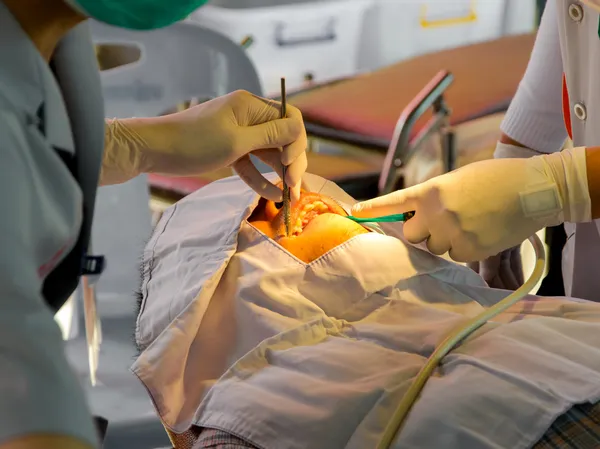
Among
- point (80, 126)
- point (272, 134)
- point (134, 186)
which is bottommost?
point (134, 186)

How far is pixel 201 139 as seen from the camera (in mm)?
1266

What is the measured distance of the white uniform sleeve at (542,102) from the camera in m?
1.64

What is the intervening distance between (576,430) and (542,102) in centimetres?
93

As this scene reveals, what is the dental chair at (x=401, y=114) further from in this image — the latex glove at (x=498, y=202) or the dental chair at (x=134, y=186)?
the latex glove at (x=498, y=202)

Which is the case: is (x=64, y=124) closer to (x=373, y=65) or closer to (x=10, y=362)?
(x=10, y=362)

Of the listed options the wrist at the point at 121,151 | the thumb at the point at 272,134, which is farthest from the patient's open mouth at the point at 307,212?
the wrist at the point at 121,151

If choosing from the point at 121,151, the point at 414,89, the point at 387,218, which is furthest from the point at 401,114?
the point at 121,151

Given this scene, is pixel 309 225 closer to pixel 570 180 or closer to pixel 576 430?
pixel 570 180

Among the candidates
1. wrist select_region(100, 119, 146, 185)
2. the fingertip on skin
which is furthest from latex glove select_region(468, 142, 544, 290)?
wrist select_region(100, 119, 146, 185)

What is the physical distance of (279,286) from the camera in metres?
1.24

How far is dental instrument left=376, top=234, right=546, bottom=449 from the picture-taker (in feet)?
3.21

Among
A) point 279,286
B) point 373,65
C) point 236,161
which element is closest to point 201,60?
point 236,161

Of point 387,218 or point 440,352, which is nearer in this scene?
point 440,352

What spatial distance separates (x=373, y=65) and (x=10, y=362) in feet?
9.38
